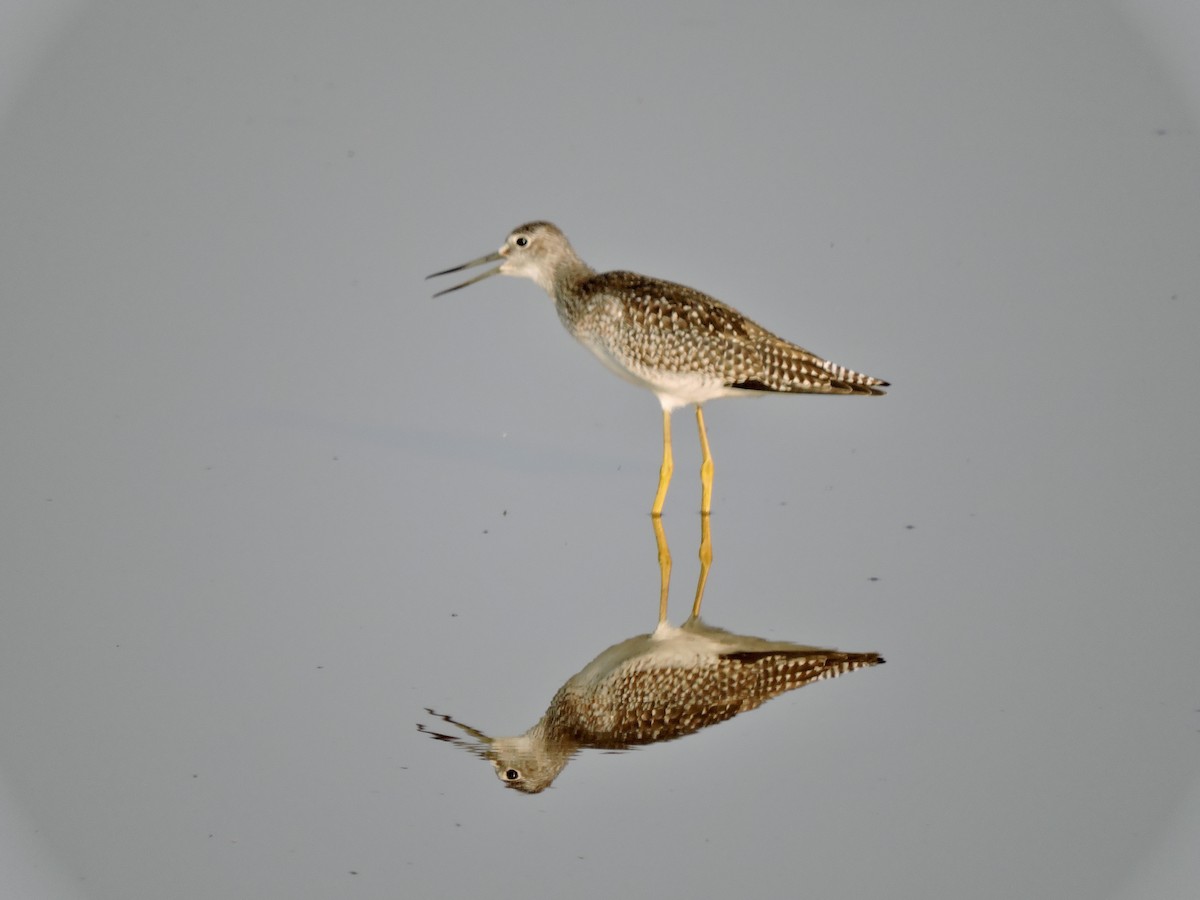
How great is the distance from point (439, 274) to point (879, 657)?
5.27 metres

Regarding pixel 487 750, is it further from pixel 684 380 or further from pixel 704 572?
pixel 684 380

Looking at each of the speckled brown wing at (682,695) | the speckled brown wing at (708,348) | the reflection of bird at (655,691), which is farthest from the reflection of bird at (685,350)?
the speckled brown wing at (682,695)

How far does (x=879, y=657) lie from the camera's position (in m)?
11.0

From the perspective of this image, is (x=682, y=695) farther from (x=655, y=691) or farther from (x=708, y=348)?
(x=708, y=348)

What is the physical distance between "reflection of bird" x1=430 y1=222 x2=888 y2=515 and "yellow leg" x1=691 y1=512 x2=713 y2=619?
0.31 metres

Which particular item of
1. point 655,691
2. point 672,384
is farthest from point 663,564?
point 655,691

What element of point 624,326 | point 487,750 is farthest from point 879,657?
point 624,326

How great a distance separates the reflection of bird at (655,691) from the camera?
996cm

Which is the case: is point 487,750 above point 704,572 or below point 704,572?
below

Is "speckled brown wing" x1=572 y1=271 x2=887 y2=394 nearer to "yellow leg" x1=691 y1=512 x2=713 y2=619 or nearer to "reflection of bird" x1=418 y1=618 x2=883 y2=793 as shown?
"yellow leg" x1=691 y1=512 x2=713 y2=619

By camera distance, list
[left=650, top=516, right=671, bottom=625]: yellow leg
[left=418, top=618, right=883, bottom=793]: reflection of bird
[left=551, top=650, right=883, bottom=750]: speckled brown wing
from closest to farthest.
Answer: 1. [left=418, top=618, right=883, bottom=793]: reflection of bird
2. [left=551, top=650, right=883, bottom=750]: speckled brown wing
3. [left=650, top=516, right=671, bottom=625]: yellow leg

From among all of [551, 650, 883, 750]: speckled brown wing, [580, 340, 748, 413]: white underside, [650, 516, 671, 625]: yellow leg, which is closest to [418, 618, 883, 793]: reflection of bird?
[551, 650, 883, 750]: speckled brown wing

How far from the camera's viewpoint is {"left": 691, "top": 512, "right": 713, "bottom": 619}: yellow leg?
11930 millimetres

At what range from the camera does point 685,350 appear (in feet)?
43.4
